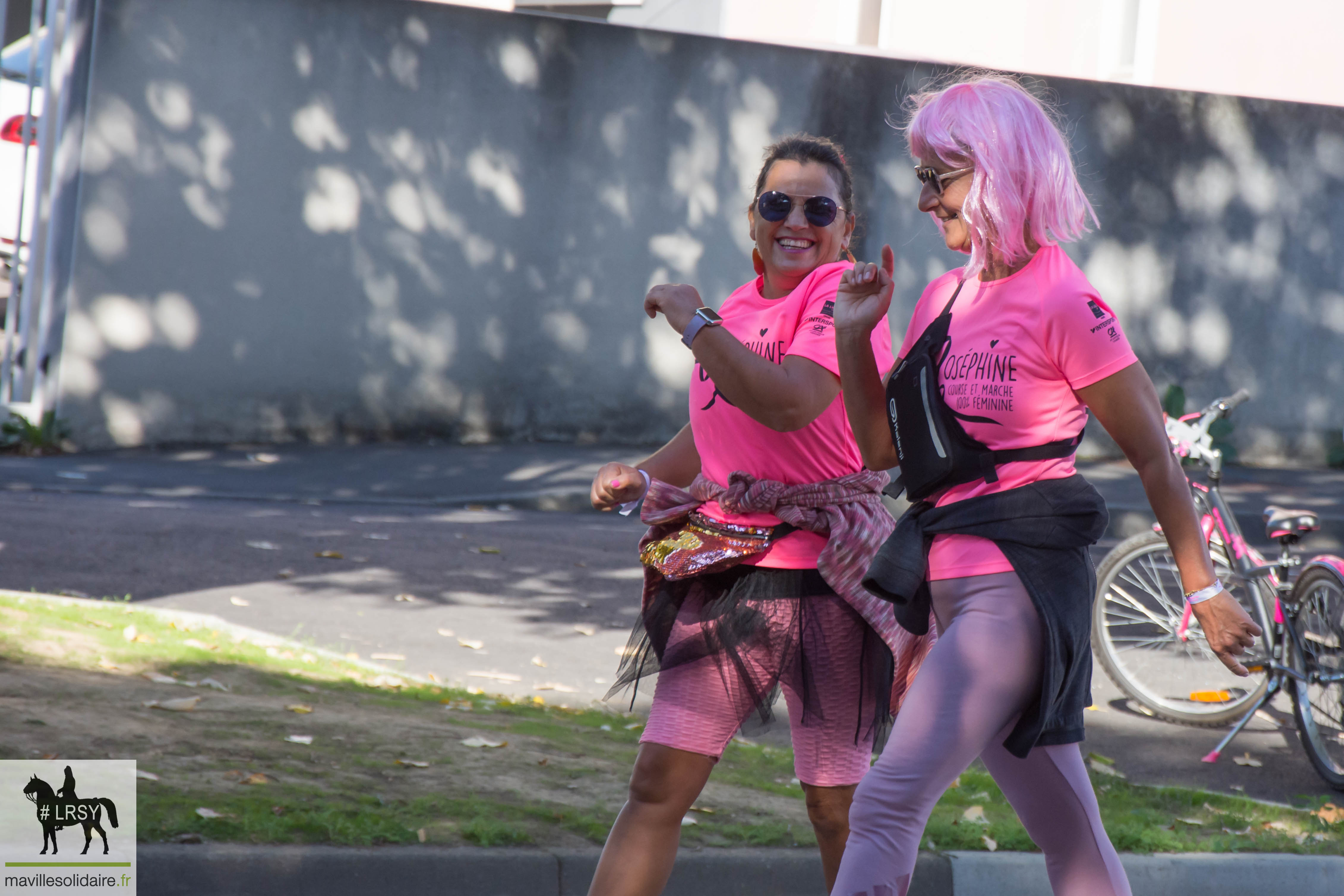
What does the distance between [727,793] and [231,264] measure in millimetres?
10070

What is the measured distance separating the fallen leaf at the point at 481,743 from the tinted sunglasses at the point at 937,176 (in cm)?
258

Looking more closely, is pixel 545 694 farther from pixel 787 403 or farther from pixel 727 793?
pixel 787 403

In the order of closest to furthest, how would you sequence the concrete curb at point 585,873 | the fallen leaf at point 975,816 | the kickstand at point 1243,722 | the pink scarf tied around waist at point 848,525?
the pink scarf tied around waist at point 848,525, the concrete curb at point 585,873, the fallen leaf at point 975,816, the kickstand at point 1243,722

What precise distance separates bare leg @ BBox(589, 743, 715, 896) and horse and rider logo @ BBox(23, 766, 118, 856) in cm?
132

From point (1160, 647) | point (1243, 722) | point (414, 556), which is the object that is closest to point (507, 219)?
point (414, 556)

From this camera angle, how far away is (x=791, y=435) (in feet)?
10.1

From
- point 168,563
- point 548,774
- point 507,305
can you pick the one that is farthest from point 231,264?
point 548,774

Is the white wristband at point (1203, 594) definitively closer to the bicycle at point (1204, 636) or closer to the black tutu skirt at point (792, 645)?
the black tutu skirt at point (792, 645)

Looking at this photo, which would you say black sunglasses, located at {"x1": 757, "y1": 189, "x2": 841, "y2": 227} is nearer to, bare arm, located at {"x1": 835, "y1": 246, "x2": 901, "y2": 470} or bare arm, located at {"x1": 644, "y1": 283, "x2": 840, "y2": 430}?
bare arm, located at {"x1": 835, "y1": 246, "x2": 901, "y2": 470}

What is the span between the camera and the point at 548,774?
4398 mm

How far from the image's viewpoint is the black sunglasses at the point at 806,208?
3166 millimetres

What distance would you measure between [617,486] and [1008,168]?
3.67 feet

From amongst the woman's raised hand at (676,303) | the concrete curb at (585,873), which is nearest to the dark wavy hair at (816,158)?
the woman's raised hand at (676,303)

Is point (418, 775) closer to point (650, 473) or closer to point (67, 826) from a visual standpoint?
point (67, 826)
